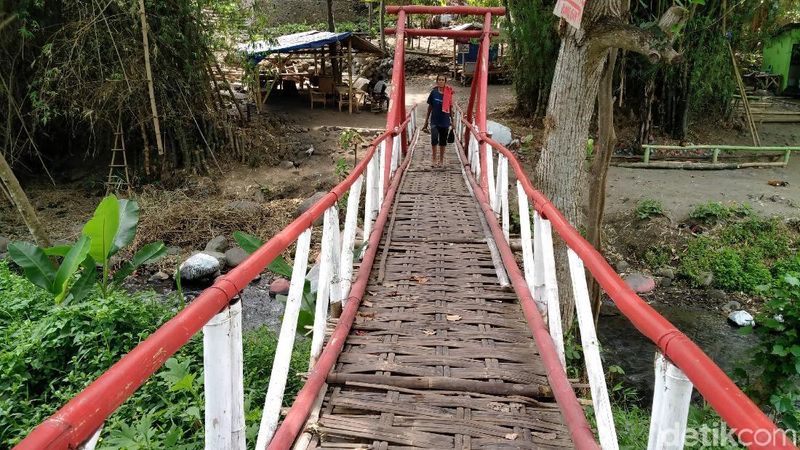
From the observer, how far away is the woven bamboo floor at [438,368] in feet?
6.33

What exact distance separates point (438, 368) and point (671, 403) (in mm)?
1322

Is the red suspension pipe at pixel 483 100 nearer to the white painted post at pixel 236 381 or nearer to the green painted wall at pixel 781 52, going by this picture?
the white painted post at pixel 236 381

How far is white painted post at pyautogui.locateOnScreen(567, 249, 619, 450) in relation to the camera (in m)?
1.62

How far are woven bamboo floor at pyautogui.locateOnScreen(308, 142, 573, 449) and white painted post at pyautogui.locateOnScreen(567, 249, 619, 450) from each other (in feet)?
0.92

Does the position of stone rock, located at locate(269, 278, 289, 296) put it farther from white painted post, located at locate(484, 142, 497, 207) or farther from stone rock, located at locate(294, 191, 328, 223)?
white painted post, located at locate(484, 142, 497, 207)

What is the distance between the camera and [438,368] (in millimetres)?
2408

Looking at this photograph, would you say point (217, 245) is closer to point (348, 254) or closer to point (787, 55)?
point (348, 254)

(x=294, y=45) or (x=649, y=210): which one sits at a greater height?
(x=294, y=45)

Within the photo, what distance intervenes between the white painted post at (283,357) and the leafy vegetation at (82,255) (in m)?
2.66

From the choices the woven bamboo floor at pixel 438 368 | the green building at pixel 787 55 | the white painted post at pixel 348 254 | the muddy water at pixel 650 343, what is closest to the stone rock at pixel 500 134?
the muddy water at pixel 650 343

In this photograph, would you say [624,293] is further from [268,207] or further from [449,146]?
[449,146]

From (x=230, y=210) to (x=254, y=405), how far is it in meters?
6.41

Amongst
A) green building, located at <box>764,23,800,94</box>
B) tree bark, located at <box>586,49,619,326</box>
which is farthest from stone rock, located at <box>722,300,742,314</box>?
green building, located at <box>764,23,800,94</box>

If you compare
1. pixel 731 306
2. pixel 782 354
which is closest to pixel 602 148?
pixel 782 354
